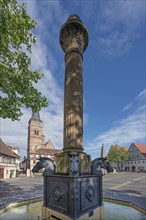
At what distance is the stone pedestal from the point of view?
4762 mm

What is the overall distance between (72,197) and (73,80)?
381 cm

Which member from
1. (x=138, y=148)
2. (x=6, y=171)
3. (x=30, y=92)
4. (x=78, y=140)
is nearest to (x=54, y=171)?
(x=78, y=140)

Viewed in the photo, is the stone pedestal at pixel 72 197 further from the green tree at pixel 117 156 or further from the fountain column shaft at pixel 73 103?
the green tree at pixel 117 156

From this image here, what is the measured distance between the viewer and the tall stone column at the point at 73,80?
5703mm

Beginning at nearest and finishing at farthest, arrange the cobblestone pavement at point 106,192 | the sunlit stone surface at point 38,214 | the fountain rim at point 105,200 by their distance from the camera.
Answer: the sunlit stone surface at point 38,214, the fountain rim at point 105,200, the cobblestone pavement at point 106,192

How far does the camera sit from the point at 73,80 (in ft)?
20.2

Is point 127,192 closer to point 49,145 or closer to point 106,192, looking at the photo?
point 106,192

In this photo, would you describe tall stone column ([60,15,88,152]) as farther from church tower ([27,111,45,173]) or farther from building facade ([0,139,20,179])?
church tower ([27,111,45,173])

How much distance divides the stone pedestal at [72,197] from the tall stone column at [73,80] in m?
1.02

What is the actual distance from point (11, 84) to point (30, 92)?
97cm

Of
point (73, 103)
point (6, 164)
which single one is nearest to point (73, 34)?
point (73, 103)

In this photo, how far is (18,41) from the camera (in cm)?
732

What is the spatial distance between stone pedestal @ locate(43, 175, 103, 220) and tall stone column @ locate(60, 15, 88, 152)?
1020 mm

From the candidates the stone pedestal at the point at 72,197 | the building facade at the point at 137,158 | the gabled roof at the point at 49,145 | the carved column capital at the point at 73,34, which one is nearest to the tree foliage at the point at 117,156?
the building facade at the point at 137,158
